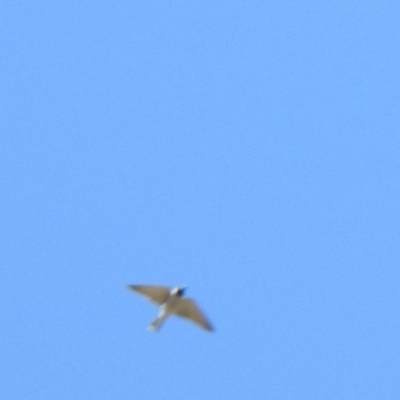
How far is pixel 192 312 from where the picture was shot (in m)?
36.8

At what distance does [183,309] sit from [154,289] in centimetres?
82

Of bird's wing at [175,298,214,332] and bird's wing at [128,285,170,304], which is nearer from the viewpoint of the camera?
bird's wing at [128,285,170,304]

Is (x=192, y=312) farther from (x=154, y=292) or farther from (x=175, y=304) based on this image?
(x=154, y=292)

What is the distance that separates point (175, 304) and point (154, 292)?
0.54 m

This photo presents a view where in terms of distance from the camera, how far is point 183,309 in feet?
121

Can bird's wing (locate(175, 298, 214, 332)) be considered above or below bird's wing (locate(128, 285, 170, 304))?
above

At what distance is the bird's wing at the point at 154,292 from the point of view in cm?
3606

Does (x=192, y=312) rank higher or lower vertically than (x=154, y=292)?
higher

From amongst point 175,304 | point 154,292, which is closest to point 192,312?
point 175,304

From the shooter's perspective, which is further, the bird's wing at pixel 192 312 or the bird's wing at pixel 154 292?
the bird's wing at pixel 192 312

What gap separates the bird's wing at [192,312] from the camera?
3672 centimetres

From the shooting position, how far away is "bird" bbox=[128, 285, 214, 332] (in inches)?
1432

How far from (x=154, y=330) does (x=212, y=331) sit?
1.60m

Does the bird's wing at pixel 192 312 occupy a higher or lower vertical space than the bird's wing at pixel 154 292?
higher
